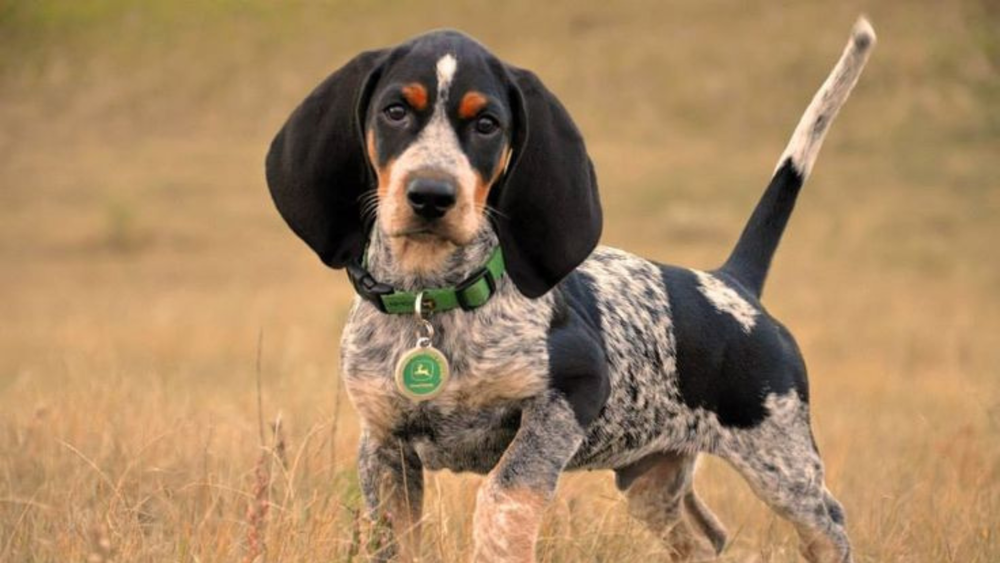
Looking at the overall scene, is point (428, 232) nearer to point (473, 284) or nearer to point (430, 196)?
point (430, 196)

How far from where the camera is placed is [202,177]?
129 ft

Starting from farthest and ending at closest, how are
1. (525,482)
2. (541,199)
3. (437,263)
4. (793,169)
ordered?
1. (793,169)
2. (437,263)
3. (541,199)
4. (525,482)

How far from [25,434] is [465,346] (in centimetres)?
281

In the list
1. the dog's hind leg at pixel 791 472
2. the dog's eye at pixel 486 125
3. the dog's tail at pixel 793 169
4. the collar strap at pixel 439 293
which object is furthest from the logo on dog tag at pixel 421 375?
the dog's tail at pixel 793 169

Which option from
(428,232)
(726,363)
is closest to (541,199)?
(428,232)

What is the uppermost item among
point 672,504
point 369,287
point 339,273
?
point 369,287

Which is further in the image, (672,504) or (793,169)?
(793,169)

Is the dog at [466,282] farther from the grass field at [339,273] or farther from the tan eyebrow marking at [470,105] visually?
the grass field at [339,273]

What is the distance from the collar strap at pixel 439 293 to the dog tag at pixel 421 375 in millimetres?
175

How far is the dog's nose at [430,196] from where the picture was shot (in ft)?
13.4

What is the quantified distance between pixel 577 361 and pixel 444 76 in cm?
93

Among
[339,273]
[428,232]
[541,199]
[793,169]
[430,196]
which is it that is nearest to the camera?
[430,196]

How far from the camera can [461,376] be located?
4.45 metres

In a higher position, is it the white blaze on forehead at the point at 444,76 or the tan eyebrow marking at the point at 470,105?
the white blaze on forehead at the point at 444,76
